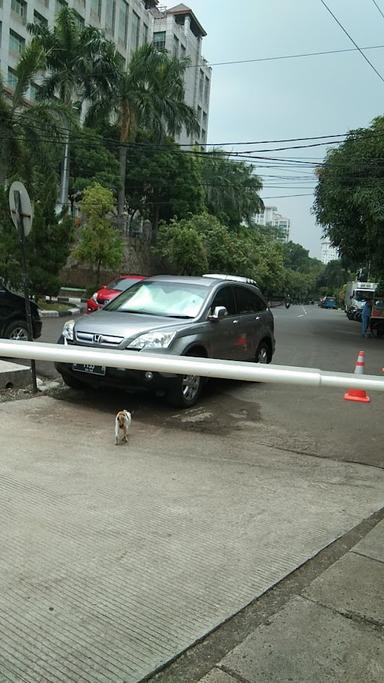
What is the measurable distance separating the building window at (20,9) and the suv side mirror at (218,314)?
4644cm

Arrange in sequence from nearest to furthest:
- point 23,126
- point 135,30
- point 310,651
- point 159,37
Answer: point 310,651
point 23,126
point 135,30
point 159,37

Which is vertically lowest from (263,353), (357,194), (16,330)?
(263,353)

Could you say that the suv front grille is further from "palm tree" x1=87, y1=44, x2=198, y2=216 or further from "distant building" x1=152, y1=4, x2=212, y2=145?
"distant building" x1=152, y1=4, x2=212, y2=145

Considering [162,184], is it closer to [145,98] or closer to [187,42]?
[145,98]

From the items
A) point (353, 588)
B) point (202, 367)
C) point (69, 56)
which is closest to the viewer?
point (353, 588)

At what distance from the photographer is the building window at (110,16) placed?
58.0 metres

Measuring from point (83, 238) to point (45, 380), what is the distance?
18.1m

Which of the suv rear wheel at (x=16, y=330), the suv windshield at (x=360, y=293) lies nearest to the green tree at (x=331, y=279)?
the suv windshield at (x=360, y=293)

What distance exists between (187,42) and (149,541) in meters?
81.4

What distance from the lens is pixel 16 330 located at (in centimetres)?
980

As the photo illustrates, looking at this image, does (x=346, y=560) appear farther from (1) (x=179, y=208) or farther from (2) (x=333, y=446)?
(1) (x=179, y=208)

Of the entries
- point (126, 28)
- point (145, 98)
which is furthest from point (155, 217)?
point (126, 28)

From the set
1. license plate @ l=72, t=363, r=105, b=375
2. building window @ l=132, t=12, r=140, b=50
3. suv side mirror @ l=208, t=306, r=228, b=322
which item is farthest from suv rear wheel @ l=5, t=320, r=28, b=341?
building window @ l=132, t=12, r=140, b=50

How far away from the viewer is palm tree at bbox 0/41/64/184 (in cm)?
2270
